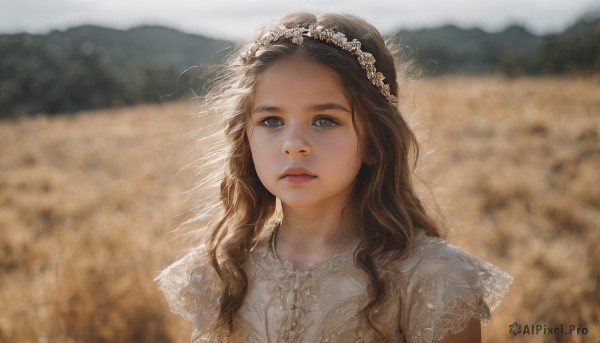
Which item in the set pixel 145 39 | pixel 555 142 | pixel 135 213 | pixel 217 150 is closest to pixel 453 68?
pixel 145 39

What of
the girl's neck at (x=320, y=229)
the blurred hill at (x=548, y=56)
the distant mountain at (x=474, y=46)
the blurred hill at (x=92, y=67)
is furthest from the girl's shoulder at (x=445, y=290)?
the distant mountain at (x=474, y=46)

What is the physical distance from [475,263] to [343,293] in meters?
0.43

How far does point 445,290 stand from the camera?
166 cm

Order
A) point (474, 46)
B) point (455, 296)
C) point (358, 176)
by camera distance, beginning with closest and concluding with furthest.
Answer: point (455, 296) → point (358, 176) → point (474, 46)

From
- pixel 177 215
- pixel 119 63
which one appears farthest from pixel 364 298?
pixel 119 63

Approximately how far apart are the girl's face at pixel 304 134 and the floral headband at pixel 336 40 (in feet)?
0.35

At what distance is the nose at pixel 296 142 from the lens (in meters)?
1.70

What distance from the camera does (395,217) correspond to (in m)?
1.88

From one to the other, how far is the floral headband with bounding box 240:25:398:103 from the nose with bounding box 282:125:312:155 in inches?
13.0

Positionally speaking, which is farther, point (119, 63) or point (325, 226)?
point (119, 63)

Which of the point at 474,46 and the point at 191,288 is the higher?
the point at 191,288

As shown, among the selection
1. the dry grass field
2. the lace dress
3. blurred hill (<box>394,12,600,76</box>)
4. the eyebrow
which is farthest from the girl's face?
blurred hill (<box>394,12,600,76</box>)

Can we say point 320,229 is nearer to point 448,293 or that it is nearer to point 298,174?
point 298,174

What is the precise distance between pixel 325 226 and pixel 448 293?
50 centimetres
